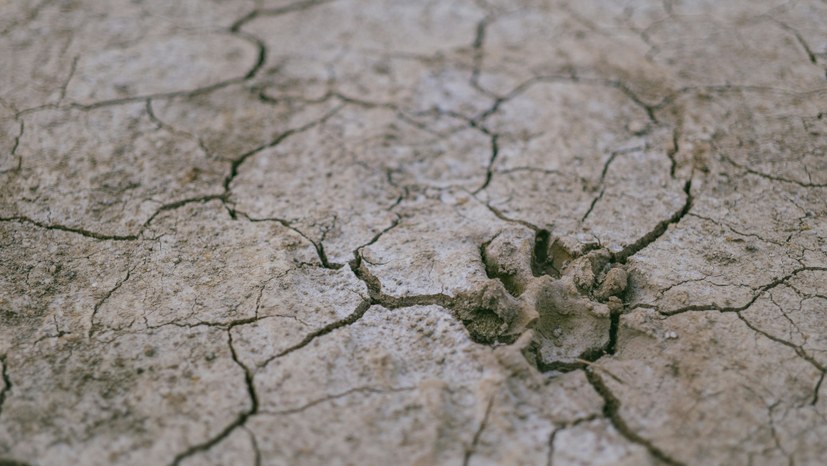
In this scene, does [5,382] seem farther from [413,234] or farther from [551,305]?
[551,305]

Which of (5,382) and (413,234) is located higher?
(413,234)

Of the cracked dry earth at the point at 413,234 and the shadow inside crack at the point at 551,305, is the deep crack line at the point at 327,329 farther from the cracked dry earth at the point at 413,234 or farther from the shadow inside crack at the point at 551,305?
the shadow inside crack at the point at 551,305

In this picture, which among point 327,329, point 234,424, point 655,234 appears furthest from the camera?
point 655,234

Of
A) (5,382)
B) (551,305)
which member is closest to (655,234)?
(551,305)

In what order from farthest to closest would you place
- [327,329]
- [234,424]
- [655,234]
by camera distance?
[655,234], [327,329], [234,424]

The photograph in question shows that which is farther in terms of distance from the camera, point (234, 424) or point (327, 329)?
point (327, 329)

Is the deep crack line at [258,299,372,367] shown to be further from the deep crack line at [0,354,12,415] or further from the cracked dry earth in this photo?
the deep crack line at [0,354,12,415]

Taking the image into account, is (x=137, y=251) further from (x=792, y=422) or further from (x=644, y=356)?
(x=792, y=422)

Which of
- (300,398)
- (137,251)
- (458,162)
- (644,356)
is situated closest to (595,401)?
(644,356)

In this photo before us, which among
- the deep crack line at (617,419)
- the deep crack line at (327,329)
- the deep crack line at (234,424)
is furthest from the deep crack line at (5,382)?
the deep crack line at (617,419)
